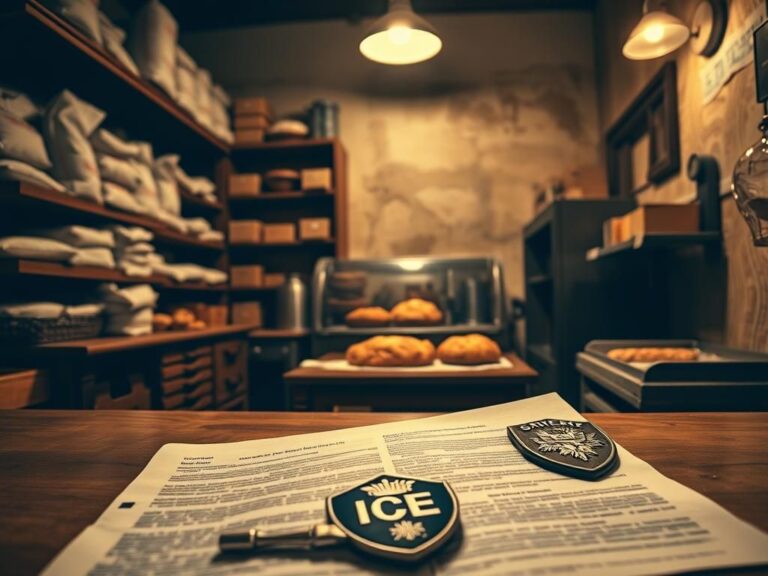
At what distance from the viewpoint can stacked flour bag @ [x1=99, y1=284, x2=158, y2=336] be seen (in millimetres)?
2289

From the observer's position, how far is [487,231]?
3.82 m

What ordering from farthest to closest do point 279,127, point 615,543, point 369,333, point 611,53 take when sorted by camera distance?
point 279,127, point 611,53, point 369,333, point 615,543

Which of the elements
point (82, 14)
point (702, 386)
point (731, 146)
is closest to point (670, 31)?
point (731, 146)

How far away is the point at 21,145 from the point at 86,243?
439 millimetres

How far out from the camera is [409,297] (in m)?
2.83

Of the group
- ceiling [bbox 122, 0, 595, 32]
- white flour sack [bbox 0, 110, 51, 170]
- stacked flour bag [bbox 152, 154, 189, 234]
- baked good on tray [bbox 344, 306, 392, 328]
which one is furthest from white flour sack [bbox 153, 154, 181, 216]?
ceiling [bbox 122, 0, 595, 32]

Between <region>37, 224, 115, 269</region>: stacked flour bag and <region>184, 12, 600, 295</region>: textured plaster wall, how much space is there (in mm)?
1956

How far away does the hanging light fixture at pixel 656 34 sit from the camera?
179 cm

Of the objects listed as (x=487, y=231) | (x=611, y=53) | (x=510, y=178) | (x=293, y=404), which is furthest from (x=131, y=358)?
(x=611, y=53)

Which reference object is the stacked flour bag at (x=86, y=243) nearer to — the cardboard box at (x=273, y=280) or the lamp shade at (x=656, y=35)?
the cardboard box at (x=273, y=280)

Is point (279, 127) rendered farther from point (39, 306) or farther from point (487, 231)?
point (39, 306)

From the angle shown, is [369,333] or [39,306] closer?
[39,306]

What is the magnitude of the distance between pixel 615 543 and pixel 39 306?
2.10 meters

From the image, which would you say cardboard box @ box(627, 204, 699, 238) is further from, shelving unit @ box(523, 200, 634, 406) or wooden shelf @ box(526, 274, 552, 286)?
wooden shelf @ box(526, 274, 552, 286)
